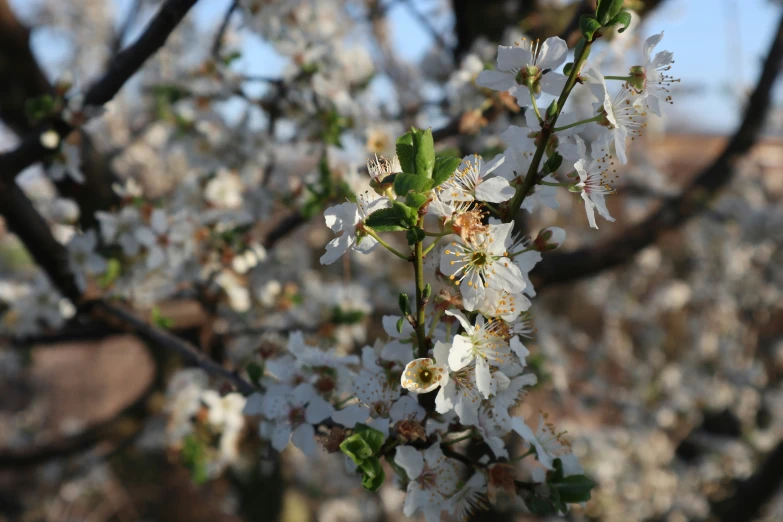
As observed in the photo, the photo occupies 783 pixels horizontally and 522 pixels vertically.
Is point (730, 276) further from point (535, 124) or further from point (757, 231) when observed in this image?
point (535, 124)

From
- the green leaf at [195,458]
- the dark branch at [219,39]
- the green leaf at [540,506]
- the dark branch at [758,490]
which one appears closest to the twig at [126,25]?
the dark branch at [219,39]

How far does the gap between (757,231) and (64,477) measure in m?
4.76

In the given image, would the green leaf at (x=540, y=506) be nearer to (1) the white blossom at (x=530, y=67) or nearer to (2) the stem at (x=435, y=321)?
(2) the stem at (x=435, y=321)

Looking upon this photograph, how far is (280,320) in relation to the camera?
8.25ft

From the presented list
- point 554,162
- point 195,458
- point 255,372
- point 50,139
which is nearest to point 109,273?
point 50,139

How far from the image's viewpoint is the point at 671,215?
3002 mm

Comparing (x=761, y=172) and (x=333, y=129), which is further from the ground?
(x=333, y=129)

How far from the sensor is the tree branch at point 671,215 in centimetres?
284

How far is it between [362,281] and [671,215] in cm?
181

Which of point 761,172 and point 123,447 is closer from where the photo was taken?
point 123,447

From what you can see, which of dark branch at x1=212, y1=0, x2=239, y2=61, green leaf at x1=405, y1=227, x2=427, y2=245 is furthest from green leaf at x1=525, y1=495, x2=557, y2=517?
dark branch at x1=212, y1=0, x2=239, y2=61

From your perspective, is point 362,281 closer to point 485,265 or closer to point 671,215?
point 671,215

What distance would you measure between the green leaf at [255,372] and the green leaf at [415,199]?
59 cm

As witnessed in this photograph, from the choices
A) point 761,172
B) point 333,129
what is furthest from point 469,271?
point 761,172
